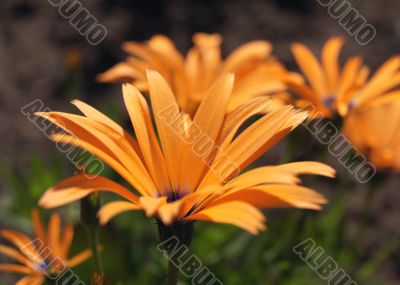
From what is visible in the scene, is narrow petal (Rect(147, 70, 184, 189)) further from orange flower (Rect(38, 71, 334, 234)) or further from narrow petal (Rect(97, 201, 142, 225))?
narrow petal (Rect(97, 201, 142, 225))

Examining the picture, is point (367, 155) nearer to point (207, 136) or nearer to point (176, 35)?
point (207, 136)

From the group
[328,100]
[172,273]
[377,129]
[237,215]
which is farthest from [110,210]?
[377,129]

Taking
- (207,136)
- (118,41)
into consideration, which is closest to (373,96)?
(207,136)

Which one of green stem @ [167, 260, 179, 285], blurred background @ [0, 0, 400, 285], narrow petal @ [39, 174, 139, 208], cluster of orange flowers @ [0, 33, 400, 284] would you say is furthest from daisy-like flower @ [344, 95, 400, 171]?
narrow petal @ [39, 174, 139, 208]

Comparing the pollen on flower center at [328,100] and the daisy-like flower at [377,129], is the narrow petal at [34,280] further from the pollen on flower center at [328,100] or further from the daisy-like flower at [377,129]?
the daisy-like flower at [377,129]

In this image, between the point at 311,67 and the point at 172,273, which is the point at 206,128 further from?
the point at 311,67

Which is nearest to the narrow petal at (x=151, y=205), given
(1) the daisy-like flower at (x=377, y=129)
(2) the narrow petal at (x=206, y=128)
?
(2) the narrow petal at (x=206, y=128)

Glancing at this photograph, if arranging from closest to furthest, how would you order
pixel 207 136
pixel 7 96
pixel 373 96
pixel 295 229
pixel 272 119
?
1. pixel 272 119
2. pixel 207 136
3. pixel 295 229
4. pixel 373 96
5. pixel 7 96
